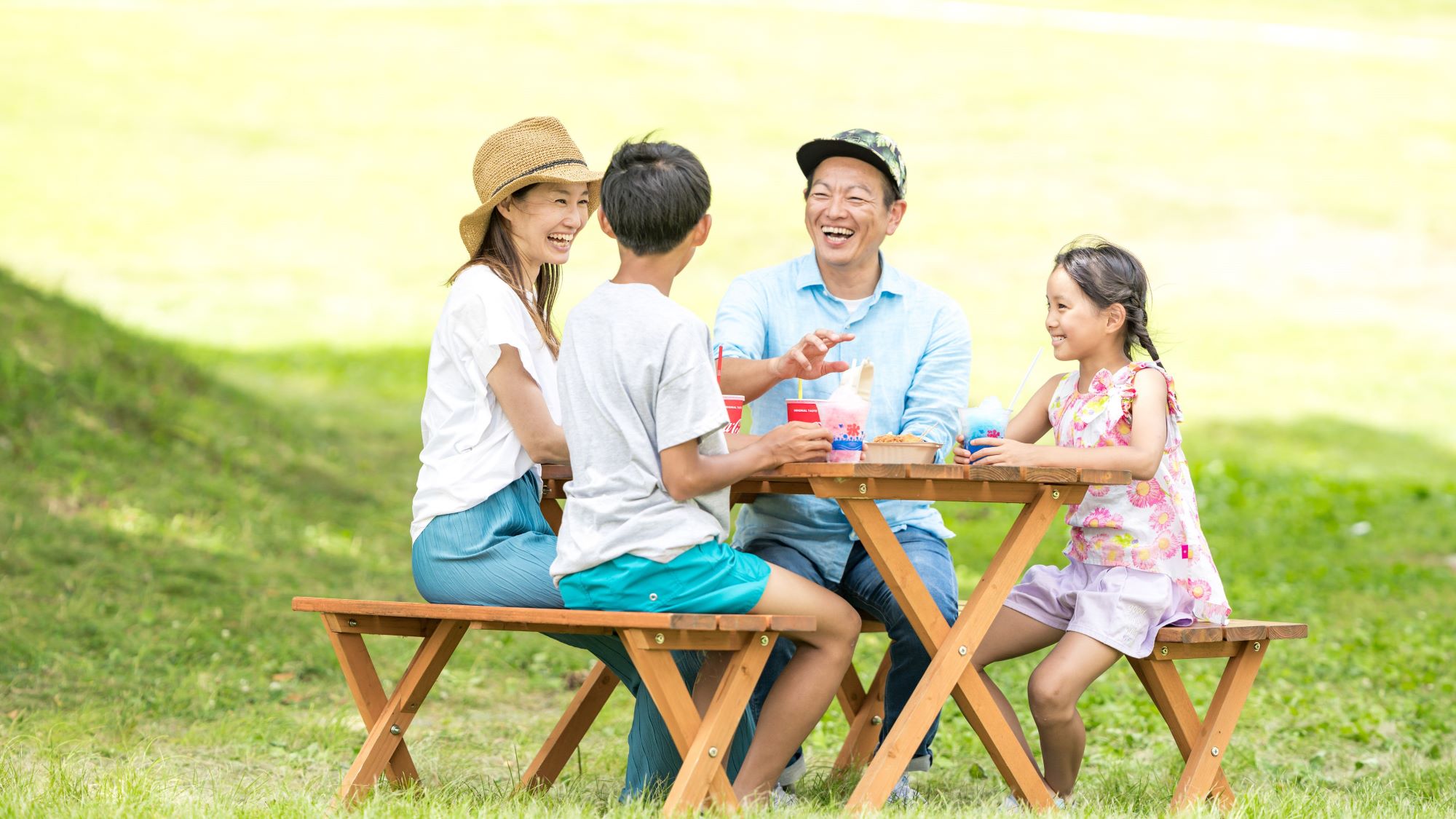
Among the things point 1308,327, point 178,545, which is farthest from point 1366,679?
point 1308,327

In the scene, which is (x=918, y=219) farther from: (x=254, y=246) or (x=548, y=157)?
(x=548, y=157)

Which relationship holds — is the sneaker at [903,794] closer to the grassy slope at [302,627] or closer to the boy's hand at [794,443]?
the grassy slope at [302,627]

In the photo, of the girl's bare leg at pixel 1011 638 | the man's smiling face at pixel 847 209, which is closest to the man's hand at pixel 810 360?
the man's smiling face at pixel 847 209

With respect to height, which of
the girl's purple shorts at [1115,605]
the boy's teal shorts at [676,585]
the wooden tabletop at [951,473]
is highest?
the wooden tabletop at [951,473]

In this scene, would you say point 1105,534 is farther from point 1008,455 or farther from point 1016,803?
point 1016,803

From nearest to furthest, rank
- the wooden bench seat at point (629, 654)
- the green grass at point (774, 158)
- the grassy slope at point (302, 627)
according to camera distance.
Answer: the wooden bench seat at point (629, 654) → the grassy slope at point (302, 627) → the green grass at point (774, 158)

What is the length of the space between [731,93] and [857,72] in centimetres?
274

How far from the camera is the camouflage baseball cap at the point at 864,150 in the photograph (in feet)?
13.7

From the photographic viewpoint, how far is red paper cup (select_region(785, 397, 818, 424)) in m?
3.51

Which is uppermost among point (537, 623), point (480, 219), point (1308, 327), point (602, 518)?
A: point (480, 219)

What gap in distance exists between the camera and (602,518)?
3.38m

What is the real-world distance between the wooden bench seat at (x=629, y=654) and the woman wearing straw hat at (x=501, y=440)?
140 mm

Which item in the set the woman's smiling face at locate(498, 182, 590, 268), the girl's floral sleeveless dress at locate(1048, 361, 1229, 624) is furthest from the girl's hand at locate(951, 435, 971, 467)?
the woman's smiling face at locate(498, 182, 590, 268)

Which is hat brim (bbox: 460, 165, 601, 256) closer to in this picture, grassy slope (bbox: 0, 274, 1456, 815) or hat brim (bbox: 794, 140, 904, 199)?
hat brim (bbox: 794, 140, 904, 199)
